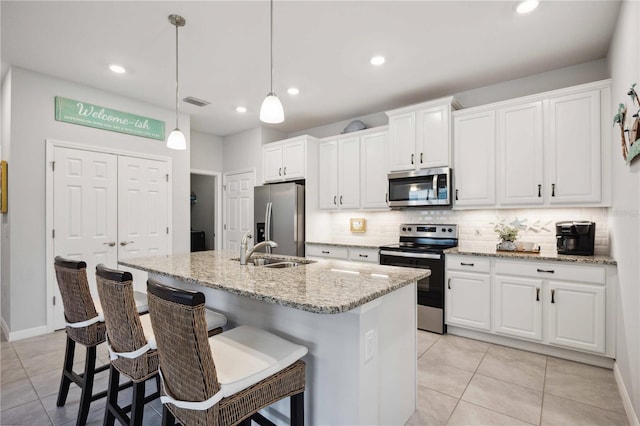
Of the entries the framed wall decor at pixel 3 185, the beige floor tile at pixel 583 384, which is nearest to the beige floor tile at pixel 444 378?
the beige floor tile at pixel 583 384

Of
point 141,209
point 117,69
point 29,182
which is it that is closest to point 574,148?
point 117,69

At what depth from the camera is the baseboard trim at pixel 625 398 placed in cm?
186

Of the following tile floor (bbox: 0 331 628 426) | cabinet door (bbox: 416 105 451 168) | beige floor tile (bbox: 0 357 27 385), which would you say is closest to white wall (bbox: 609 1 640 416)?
tile floor (bbox: 0 331 628 426)

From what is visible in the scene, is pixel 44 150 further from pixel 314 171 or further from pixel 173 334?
pixel 173 334

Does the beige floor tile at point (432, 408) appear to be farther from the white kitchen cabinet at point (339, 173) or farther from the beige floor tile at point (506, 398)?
the white kitchen cabinet at point (339, 173)

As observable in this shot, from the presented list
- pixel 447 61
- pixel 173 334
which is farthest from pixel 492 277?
pixel 173 334

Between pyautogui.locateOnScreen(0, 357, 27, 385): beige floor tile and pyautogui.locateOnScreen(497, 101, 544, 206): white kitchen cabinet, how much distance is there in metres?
4.53

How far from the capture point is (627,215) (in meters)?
2.09

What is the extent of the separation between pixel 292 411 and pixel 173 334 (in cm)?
66

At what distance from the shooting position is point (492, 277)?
308 cm

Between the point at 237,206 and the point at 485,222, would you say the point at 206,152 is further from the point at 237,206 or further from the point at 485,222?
the point at 485,222

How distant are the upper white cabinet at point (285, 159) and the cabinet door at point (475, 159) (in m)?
2.10

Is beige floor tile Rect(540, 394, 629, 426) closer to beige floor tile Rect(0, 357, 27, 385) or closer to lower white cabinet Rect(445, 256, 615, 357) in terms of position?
lower white cabinet Rect(445, 256, 615, 357)

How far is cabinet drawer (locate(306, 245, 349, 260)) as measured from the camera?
420 cm
